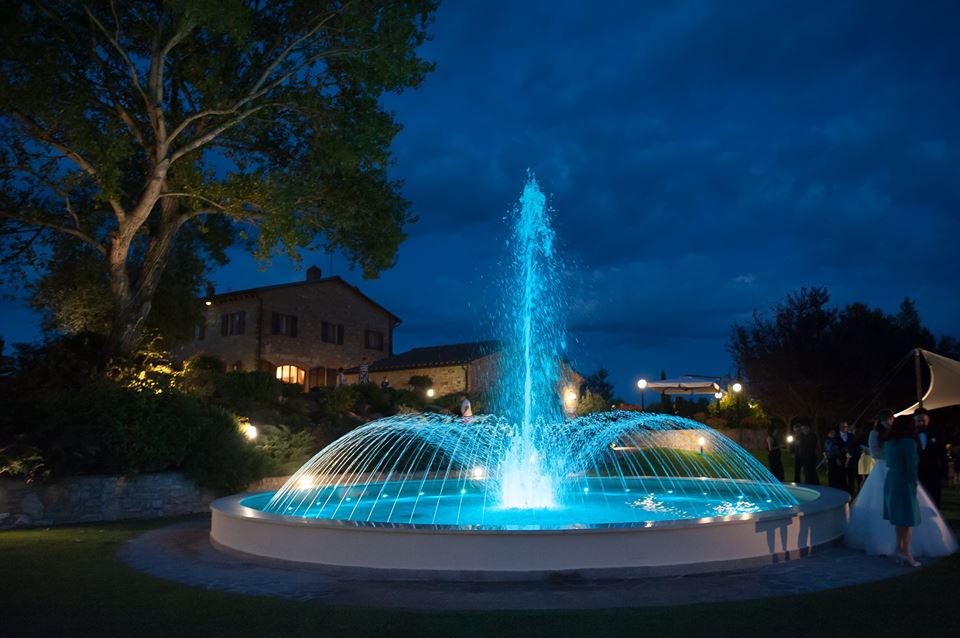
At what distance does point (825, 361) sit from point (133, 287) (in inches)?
1070

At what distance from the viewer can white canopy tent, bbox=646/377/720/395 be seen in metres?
37.5

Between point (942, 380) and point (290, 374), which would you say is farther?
point (290, 374)

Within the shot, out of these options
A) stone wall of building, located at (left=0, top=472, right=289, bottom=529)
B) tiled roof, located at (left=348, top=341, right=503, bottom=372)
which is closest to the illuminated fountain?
stone wall of building, located at (left=0, top=472, right=289, bottom=529)

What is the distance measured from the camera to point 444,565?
7758 mm

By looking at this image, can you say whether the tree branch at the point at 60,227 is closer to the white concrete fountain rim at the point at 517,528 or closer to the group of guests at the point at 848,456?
the white concrete fountain rim at the point at 517,528

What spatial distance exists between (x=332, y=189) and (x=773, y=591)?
54.6 ft

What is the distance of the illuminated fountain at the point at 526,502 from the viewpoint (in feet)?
Answer: 25.5

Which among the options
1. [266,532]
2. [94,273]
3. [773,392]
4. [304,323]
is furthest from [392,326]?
[266,532]

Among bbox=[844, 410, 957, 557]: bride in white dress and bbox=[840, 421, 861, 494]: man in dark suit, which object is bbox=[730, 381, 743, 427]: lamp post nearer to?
bbox=[840, 421, 861, 494]: man in dark suit

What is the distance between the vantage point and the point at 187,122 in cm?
1764

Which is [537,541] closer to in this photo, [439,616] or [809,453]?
[439,616]

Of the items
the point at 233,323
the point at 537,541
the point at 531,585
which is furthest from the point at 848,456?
the point at 233,323

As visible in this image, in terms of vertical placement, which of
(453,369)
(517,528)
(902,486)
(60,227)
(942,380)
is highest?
(60,227)

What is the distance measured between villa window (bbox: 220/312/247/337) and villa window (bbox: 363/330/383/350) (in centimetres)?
854
